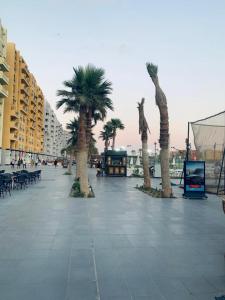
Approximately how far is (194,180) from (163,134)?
3043mm

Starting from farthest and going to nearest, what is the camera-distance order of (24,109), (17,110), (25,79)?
(24,109) → (25,79) → (17,110)

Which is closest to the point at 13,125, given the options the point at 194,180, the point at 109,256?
the point at 194,180

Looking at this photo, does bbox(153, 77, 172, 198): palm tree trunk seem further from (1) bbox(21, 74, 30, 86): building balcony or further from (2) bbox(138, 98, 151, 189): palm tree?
(1) bbox(21, 74, 30, 86): building balcony

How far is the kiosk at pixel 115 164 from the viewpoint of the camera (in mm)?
39969

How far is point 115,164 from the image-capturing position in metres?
40.5

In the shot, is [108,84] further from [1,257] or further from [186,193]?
[1,257]

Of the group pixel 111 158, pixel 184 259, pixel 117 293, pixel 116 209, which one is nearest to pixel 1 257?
pixel 117 293

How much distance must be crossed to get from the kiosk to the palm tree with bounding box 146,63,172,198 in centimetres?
2282

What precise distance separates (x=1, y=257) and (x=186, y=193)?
40.9 feet

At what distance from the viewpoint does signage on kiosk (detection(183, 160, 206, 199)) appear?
16.5 m

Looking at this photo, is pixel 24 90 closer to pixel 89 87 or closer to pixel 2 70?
pixel 2 70

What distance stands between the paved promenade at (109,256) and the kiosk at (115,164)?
95.7ft

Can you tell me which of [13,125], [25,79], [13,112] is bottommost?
[13,125]

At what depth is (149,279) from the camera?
4727mm
